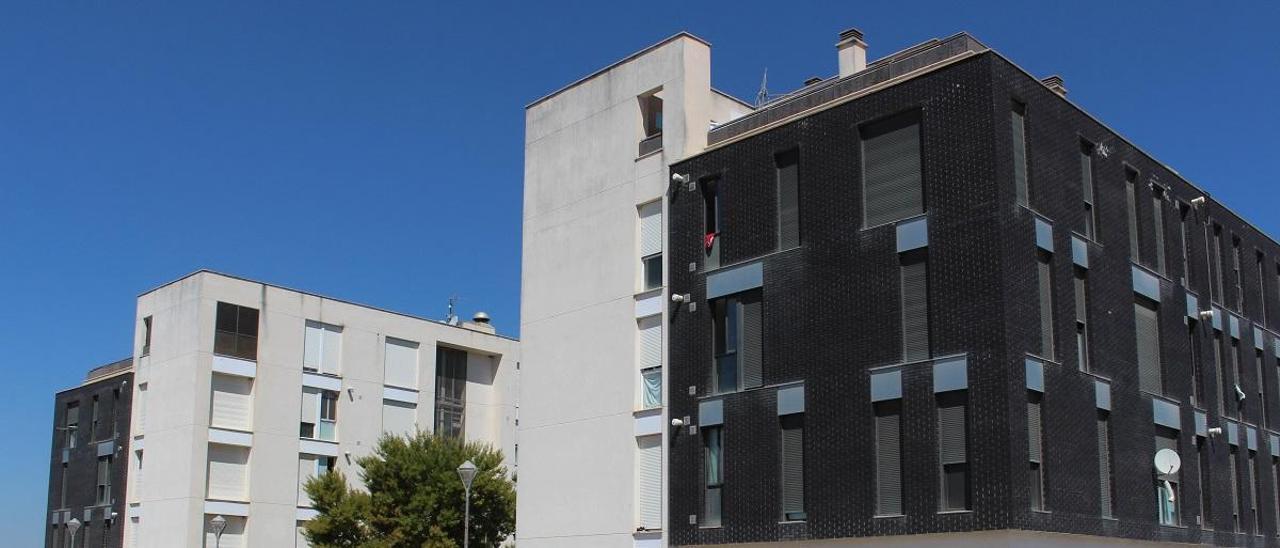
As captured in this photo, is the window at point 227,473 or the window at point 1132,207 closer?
the window at point 1132,207

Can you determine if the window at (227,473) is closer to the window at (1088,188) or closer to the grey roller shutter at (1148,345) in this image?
the grey roller shutter at (1148,345)

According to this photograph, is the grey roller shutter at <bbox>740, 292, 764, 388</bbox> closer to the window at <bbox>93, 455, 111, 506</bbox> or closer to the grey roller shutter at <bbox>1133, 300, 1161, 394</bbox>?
the grey roller shutter at <bbox>1133, 300, 1161, 394</bbox>

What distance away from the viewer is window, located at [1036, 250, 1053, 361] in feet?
86.9

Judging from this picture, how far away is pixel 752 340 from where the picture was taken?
30203 millimetres

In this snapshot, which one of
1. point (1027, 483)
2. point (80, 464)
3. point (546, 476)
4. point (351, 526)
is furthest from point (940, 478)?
point (80, 464)

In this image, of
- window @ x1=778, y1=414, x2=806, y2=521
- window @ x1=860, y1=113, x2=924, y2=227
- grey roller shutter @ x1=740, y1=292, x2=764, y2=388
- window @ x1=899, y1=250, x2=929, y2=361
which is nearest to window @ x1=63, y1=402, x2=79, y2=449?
grey roller shutter @ x1=740, y1=292, x2=764, y2=388

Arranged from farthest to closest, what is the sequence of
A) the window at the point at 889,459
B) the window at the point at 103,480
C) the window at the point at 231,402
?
the window at the point at 103,480 → the window at the point at 231,402 → the window at the point at 889,459

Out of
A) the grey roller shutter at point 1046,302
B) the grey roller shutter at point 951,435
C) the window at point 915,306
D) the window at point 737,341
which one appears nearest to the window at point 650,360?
the window at point 737,341

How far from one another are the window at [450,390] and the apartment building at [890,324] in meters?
26.3

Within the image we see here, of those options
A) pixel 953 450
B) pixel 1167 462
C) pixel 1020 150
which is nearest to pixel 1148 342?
pixel 1167 462

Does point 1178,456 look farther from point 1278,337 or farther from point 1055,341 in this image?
point 1278,337

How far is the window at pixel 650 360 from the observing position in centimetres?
3247

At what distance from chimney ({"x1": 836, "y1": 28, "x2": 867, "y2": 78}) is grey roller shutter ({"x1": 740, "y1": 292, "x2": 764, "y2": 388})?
6998 millimetres

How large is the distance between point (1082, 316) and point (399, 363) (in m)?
37.9
